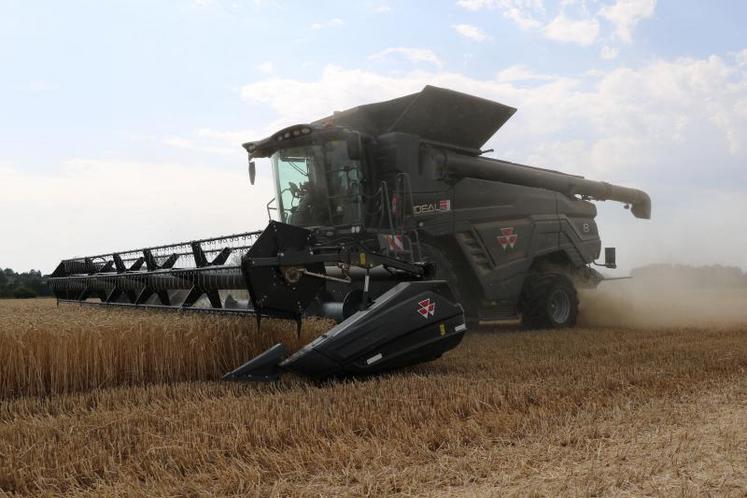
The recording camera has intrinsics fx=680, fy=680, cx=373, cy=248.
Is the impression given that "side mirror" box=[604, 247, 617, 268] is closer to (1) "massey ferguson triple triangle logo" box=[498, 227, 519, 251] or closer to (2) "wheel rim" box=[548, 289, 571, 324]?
(2) "wheel rim" box=[548, 289, 571, 324]

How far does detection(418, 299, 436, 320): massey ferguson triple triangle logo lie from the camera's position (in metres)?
4.60

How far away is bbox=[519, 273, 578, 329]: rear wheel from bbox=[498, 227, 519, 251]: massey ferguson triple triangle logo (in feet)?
1.86

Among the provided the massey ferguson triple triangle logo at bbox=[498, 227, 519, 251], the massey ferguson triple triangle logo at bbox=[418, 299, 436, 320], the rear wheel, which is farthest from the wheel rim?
the massey ferguson triple triangle logo at bbox=[418, 299, 436, 320]

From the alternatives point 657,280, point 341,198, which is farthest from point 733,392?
point 657,280

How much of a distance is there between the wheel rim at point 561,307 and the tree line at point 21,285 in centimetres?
1106

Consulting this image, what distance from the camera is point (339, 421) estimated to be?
3.18 metres

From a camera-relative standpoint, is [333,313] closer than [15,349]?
No

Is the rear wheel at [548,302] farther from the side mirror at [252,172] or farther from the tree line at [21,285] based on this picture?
the tree line at [21,285]

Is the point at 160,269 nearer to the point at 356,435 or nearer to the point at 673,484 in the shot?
the point at 356,435

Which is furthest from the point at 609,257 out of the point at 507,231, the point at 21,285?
the point at 21,285

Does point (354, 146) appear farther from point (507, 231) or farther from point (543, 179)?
Answer: point (543, 179)

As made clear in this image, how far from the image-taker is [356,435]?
3068 mm

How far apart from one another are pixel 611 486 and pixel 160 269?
4.91 metres

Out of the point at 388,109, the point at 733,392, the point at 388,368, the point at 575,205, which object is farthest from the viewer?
the point at 575,205
